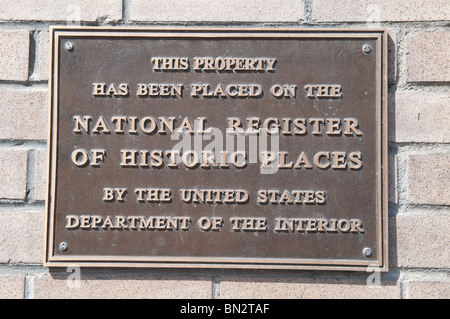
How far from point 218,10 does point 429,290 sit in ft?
4.57

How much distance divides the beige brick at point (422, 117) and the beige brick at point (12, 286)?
1603 mm

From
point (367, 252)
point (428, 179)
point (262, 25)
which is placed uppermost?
point (262, 25)

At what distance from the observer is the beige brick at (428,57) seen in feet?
6.23

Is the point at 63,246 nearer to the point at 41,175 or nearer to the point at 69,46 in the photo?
the point at 41,175

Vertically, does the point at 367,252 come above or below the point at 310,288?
above

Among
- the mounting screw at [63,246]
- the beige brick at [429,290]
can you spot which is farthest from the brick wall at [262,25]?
the mounting screw at [63,246]

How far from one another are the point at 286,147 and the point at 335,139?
19cm

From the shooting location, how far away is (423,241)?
187cm

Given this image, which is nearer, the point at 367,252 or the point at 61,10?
the point at 367,252

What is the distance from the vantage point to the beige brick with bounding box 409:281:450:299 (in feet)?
6.12

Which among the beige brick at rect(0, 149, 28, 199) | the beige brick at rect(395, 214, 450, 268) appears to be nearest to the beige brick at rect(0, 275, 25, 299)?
the beige brick at rect(0, 149, 28, 199)

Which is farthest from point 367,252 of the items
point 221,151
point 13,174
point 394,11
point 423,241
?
point 13,174

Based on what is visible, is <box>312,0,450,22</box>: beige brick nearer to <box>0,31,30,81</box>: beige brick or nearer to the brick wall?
the brick wall

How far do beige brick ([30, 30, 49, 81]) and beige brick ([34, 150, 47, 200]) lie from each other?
31 cm
